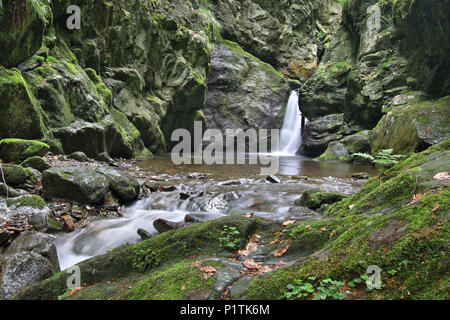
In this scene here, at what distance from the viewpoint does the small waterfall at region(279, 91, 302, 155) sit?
90.8 feet

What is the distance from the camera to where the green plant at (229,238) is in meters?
2.91

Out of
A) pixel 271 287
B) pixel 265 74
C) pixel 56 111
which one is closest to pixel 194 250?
pixel 271 287

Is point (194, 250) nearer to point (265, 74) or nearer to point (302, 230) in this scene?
point (302, 230)

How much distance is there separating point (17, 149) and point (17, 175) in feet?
5.56

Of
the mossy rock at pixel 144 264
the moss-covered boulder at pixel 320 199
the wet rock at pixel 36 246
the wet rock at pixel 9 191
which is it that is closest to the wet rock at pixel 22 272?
the wet rock at pixel 36 246

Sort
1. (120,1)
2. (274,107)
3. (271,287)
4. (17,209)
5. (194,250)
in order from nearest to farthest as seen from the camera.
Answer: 1. (271,287)
2. (194,250)
3. (17,209)
4. (120,1)
5. (274,107)

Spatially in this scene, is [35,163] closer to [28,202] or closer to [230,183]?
[28,202]

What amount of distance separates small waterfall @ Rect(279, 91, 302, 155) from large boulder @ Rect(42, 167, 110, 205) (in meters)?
23.1

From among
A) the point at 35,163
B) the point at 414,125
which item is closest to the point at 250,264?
the point at 35,163

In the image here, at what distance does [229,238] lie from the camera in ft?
10.0

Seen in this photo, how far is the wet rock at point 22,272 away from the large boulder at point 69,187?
2.56 meters

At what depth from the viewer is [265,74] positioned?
31.3m

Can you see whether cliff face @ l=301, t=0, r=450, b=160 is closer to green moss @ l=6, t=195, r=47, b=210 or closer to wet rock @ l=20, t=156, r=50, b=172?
green moss @ l=6, t=195, r=47, b=210
